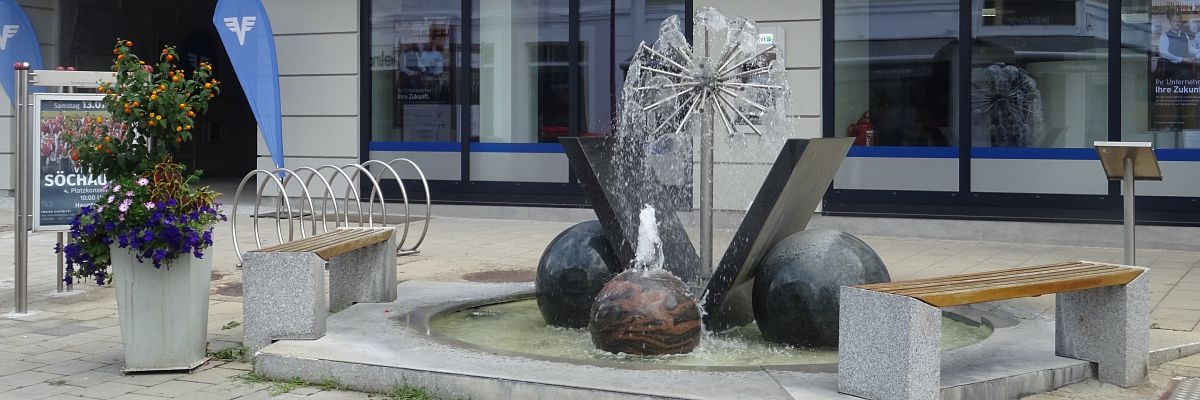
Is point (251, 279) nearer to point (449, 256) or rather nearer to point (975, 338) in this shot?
point (975, 338)

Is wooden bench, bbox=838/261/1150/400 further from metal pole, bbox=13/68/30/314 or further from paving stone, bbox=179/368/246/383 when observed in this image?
metal pole, bbox=13/68/30/314

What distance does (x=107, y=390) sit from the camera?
6.43 metres

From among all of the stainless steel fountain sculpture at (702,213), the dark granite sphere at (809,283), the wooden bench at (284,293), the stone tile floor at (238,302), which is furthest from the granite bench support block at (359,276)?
the dark granite sphere at (809,283)

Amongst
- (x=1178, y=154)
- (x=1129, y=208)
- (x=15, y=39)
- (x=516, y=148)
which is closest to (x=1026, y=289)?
(x=1129, y=208)

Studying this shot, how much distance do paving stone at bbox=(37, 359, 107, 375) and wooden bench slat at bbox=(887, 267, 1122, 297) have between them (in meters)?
4.30

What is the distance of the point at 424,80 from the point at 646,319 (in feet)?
34.6

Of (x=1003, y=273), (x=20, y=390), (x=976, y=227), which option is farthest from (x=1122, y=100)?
(x=20, y=390)

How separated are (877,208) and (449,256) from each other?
15.9 ft

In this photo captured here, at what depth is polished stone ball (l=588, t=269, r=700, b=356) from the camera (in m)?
6.65

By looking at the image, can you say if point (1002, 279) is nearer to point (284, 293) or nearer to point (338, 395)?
point (338, 395)

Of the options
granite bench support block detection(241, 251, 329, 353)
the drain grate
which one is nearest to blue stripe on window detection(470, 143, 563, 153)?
granite bench support block detection(241, 251, 329, 353)

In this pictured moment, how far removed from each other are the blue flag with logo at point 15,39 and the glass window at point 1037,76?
12.4 meters

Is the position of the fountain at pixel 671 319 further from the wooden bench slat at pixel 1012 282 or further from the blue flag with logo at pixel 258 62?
the blue flag with logo at pixel 258 62

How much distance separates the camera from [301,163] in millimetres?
16891
